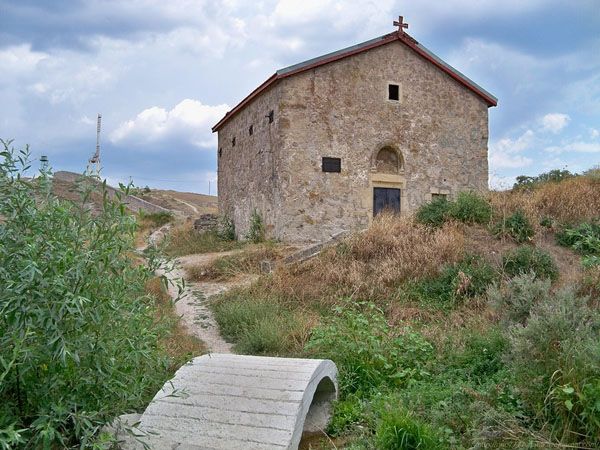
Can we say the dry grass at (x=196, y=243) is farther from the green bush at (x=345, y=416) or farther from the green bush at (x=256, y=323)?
the green bush at (x=345, y=416)

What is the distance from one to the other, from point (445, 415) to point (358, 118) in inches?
497

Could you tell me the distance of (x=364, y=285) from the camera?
9.52 metres

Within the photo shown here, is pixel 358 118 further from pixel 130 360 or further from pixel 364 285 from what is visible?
pixel 130 360

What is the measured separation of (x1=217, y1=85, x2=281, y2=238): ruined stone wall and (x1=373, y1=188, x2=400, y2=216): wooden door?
2.99 m

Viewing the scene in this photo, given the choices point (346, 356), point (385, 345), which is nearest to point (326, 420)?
point (346, 356)

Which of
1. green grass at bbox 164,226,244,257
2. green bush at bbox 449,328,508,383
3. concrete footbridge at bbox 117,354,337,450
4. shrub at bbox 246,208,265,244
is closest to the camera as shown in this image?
concrete footbridge at bbox 117,354,337,450

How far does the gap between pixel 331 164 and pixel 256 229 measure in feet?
10.1

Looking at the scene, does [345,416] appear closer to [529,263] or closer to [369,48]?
[529,263]

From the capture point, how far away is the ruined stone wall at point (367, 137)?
15.8m

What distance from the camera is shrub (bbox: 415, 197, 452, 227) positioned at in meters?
11.9

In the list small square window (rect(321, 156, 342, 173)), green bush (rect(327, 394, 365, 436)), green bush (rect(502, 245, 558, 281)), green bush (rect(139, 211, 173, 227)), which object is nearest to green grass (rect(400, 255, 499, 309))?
green bush (rect(502, 245, 558, 281))

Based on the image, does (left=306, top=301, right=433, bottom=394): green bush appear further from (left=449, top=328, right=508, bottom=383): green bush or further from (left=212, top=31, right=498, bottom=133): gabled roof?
(left=212, top=31, right=498, bottom=133): gabled roof

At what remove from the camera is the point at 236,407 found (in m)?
4.64

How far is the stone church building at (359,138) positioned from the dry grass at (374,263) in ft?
14.2
